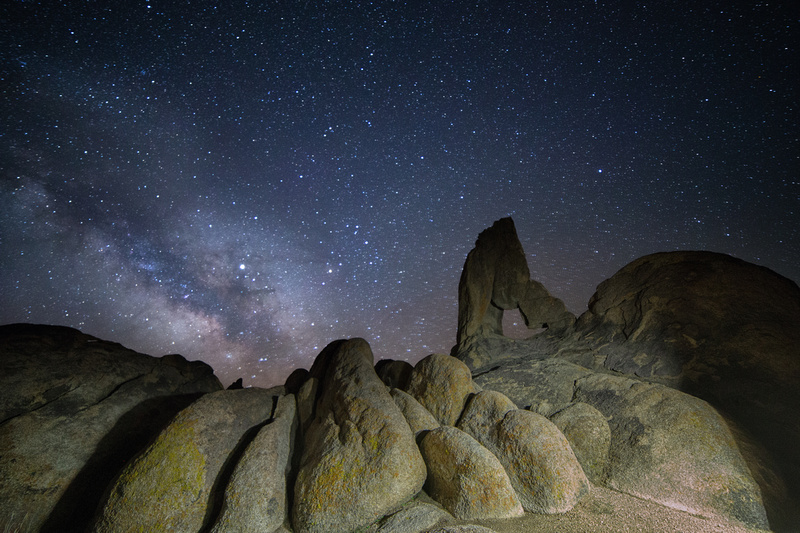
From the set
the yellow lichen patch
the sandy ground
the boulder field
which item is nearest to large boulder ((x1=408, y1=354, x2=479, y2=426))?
the boulder field

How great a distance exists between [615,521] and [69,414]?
8924 mm

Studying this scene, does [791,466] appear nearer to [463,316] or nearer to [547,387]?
[547,387]

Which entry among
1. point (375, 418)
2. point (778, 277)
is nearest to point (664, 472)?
point (375, 418)

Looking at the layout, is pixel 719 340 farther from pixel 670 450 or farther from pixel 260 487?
pixel 260 487

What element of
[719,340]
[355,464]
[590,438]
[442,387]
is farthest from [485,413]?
[719,340]

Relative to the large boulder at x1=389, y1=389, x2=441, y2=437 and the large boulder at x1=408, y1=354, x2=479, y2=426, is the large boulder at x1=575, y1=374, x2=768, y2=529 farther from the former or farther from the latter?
the large boulder at x1=389, y1=389, x2=441, y2=437

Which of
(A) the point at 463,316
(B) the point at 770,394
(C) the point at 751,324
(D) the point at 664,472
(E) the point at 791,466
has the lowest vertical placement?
(E) the point at 791,466

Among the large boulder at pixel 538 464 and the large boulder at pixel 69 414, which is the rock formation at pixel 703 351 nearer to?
the large boulder at pixel 538 464

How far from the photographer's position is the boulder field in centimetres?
456

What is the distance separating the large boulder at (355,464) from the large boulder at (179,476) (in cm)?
121

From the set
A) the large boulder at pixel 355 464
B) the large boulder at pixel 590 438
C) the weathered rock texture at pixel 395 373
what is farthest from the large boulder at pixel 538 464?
the weathered rock texture at pixel 395 373

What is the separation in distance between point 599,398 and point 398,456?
4.24m

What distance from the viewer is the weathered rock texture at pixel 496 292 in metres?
11.0

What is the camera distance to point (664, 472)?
499 centimetres
